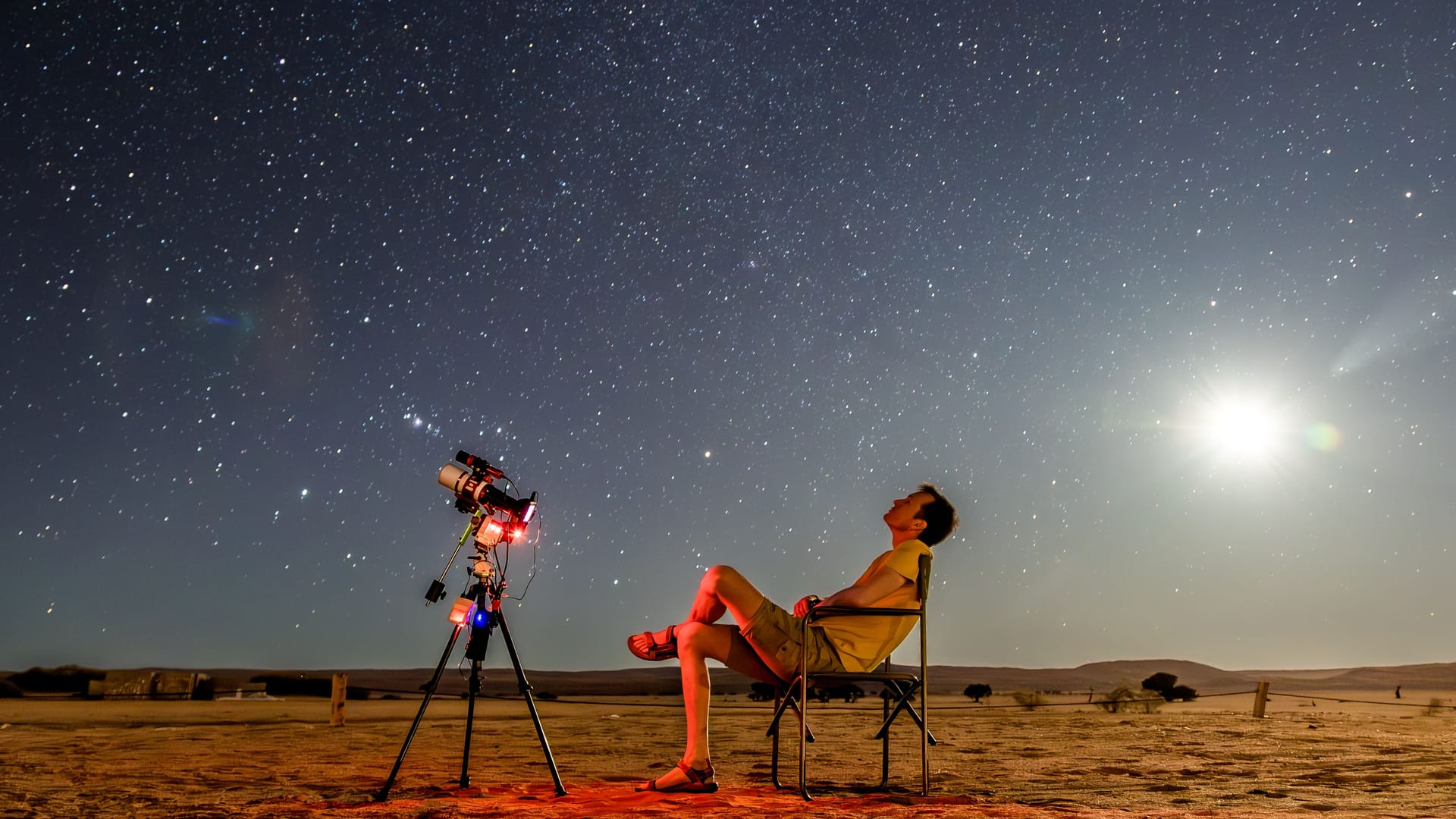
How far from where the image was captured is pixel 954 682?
75.3 m

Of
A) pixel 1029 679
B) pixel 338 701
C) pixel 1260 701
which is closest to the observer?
pixel 338 701

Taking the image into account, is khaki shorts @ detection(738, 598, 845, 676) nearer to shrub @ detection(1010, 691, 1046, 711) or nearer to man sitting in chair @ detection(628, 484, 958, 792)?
man sitting in chair @ detection(628, 484, 958, 792)

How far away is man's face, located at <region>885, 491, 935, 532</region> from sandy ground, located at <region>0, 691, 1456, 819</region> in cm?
124

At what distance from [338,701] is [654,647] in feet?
27.2

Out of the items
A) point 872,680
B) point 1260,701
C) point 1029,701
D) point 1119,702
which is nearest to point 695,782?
point 872,680

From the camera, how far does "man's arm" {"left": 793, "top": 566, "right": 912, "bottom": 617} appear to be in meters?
3.80

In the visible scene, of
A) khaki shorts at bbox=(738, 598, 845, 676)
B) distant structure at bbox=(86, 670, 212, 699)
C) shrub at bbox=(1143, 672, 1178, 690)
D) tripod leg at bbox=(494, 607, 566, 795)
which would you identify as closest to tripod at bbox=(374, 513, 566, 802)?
tripod leg at bbox=(494, 607, 566, 795)

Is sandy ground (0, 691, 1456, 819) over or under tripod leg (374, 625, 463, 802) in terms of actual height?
under

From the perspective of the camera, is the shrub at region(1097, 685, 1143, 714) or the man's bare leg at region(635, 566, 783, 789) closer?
the man's bare leg at region(635, 566, 783, 789)

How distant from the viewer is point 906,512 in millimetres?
4250

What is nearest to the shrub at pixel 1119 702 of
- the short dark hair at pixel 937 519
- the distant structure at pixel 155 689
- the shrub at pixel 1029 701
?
the shrub at pixel 1029 701

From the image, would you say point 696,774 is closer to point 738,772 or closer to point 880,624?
point 880,624

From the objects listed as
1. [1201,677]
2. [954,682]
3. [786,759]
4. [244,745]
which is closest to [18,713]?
[244,745]

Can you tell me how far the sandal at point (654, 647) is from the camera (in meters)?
3.84
